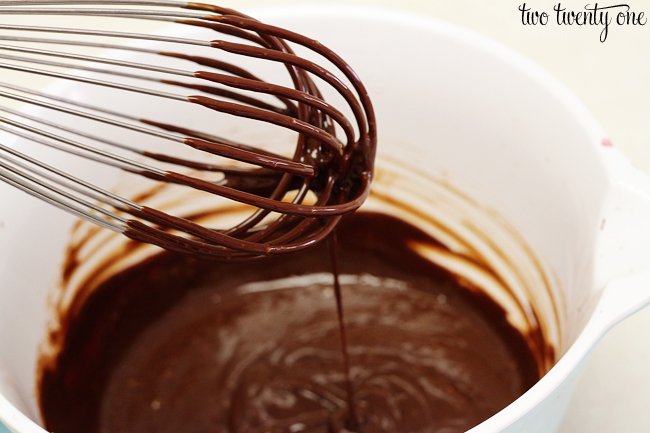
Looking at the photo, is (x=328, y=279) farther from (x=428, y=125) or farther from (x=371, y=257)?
(x=428, y=125)

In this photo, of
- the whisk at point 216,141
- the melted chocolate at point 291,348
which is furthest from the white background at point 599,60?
the whisk at point 216,141

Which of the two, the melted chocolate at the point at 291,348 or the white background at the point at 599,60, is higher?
the white background at the point at 599,60

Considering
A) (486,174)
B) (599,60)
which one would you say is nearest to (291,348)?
(486,174)

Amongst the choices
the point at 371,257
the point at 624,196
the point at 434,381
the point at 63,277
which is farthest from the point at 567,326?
the point at 63,277

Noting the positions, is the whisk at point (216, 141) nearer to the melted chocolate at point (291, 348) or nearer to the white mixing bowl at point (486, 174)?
the white mixing bowl at point (486, 174)

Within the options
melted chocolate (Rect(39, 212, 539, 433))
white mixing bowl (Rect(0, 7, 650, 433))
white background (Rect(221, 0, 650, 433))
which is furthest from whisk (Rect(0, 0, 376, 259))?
white background (Rect(221, 0, 650, 433))

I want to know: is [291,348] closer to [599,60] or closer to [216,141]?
[216,141]

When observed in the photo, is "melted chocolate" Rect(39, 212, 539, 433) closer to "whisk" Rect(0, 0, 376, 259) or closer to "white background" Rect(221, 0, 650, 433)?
"white background" Rect(221, 0, 650, 433)
